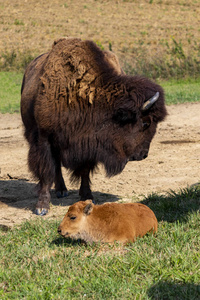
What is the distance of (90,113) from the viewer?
539cm

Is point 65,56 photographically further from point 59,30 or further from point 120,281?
point 59,30

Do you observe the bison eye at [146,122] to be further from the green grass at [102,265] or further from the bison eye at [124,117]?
the green grass at [102,265]

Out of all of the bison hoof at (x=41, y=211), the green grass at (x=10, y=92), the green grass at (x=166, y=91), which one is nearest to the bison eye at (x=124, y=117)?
the bison hoof at (x=41, y=211)

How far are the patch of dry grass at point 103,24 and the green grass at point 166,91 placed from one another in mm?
2927

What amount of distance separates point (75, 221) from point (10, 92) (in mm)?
14187

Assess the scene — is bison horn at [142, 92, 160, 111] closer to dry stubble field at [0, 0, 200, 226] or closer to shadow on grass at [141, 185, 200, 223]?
shadow on grass at [141, 185, 200, 223]

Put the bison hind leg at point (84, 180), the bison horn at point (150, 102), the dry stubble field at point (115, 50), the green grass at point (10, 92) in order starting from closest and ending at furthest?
1. the bison horn at point (150, 102)
2. the bison hind leg at point (84, 180)
3. the dry stubble field at point (115, 50)
4. the green grass at point (10, 92)

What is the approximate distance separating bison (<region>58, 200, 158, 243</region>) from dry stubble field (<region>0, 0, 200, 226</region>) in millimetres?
1254

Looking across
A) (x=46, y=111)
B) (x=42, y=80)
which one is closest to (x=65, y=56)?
(x=42, y=80)

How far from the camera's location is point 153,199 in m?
5.47

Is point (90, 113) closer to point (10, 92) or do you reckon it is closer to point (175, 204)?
point (175, 204)

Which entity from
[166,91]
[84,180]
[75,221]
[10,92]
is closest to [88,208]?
[75,221]

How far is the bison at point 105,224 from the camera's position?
4.07 m

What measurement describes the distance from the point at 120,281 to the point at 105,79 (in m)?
2.84
